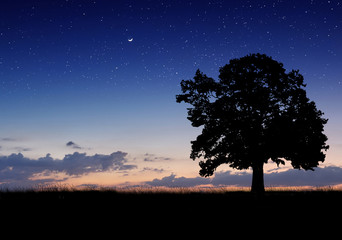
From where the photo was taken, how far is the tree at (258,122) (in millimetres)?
27391

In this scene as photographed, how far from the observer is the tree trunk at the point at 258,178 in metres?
27.2

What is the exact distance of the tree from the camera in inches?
1078

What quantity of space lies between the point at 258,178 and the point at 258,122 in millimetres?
4976

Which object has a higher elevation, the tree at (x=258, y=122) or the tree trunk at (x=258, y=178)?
the tree at (x=258, y=122)
